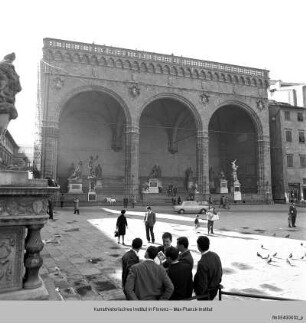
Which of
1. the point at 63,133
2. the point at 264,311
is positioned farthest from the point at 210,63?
the point at 264,311

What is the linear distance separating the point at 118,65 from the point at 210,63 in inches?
405

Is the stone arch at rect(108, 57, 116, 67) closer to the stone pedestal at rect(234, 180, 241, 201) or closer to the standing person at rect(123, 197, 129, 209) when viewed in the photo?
the standing person at rect(123, 197, 129, 209)

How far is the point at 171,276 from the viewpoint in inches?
140

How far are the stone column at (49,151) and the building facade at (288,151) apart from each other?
24590 mm

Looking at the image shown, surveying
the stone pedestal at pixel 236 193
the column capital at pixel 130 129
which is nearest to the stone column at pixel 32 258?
the column capital at pixel 130 129

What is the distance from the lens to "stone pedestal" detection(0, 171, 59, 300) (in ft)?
13.1

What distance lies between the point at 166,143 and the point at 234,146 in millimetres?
8891

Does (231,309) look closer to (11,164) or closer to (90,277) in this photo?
(11,164)

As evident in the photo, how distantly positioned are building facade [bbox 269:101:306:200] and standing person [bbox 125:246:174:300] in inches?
1329

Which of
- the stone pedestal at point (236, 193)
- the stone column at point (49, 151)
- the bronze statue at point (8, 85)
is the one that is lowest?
the stone pedestal at point (236, 193)

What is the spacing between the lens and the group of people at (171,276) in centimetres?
323

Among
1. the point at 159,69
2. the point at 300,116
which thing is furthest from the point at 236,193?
the point at 159,69

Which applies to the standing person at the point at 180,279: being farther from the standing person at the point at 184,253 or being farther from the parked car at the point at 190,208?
the parked car at the point at 190,208

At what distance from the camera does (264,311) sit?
9.43 ft
